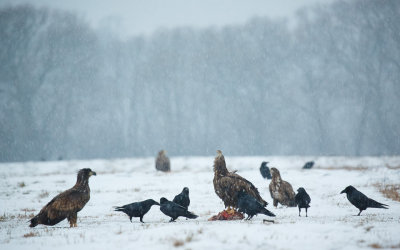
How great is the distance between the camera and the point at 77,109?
45438 mm

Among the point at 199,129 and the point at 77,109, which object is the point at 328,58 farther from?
the point at 77,109

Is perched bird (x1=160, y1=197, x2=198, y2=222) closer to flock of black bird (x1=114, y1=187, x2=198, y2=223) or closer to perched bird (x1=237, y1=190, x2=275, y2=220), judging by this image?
flock of black bird (x1=114, y1=187, x2=198, y2=223)

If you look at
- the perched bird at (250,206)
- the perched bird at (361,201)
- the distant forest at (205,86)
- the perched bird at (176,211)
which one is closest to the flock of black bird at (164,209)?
the perched bird at (176,211)

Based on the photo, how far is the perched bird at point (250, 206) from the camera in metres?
8.91

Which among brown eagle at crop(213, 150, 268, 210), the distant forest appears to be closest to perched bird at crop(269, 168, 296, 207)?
brown eagle at crop(213, 150, 268, 210)

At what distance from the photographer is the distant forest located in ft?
138

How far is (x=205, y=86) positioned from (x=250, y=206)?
1649 inches

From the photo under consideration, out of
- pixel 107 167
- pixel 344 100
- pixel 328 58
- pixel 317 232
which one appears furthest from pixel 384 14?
pixel 317 232

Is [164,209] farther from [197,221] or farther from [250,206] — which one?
[250,206]

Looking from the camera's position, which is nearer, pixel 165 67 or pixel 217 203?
pixel 217 203

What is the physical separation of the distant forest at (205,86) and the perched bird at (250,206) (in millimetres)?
35338

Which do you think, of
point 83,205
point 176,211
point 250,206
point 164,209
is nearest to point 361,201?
point 250,206

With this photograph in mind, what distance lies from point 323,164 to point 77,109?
28.2 m

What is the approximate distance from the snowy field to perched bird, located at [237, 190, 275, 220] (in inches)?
10.1
